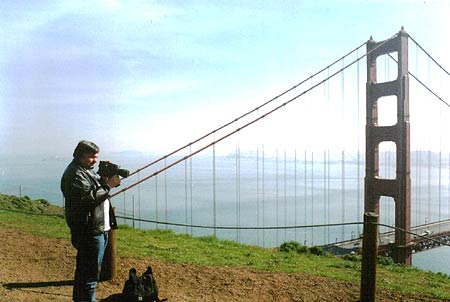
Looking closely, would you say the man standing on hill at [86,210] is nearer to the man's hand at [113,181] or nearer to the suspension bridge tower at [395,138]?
the man's hand at [113,181]

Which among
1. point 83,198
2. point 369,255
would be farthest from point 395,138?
point 83,198

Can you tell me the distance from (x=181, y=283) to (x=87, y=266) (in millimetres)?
1899

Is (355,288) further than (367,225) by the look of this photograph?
Yes

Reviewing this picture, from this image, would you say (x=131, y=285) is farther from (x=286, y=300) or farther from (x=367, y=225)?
(x=367, y=225)

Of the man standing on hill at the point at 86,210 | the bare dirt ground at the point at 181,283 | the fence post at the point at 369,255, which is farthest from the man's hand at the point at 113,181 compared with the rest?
the fence post at the point at 369,255

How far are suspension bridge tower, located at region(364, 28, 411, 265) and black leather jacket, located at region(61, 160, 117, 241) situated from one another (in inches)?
Result: 765

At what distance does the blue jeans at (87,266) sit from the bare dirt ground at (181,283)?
94cm

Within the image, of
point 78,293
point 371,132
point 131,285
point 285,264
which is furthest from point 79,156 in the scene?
point 371,132

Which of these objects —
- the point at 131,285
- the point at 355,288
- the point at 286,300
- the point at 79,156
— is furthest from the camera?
the point at 355,288

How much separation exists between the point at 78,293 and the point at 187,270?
233cm

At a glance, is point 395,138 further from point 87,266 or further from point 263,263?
point 87,266

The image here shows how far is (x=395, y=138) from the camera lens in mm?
19812

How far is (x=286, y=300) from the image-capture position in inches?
176

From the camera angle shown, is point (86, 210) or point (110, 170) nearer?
point (86, 210)
